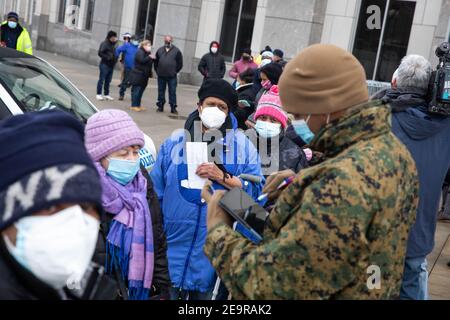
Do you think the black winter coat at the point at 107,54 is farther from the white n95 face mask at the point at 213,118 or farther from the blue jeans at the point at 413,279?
the blue jeans at the point at 413,279

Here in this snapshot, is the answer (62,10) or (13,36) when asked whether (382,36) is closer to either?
(13,36)

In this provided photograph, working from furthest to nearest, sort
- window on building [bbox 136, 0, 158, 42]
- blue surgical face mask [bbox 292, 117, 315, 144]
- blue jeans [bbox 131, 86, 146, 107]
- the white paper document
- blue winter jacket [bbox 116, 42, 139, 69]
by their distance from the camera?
1. window on building [bbox 136, 0, 158, 42]
2. blue winter jacket [bbox 116, 42, 139, 69]
3. blue jeans [bbox 131, 86, 146, 107]
4. the white paper document
5. blue surgical face mask [bbox 292, 117, 315, 144]

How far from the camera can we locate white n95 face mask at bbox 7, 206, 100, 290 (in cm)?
176

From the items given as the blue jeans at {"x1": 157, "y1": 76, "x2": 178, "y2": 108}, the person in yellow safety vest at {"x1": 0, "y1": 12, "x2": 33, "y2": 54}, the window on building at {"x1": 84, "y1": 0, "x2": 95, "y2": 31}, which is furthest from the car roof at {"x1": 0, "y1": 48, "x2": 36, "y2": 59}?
the window on building at {"x1": 84, "y1": 0, "x2": 95, "y2": 31}

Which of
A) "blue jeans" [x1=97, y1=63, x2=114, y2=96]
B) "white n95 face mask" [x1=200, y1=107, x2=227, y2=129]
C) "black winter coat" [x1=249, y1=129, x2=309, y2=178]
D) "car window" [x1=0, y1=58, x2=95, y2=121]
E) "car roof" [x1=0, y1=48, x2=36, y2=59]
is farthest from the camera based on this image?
"blue jeans" [x1=97, y1=63, x2=114, y2=96]

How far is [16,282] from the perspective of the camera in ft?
5.74

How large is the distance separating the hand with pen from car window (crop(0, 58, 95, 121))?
339 cm

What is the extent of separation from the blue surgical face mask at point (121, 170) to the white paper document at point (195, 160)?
0.50 m

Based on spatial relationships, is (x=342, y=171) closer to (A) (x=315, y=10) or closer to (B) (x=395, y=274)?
(B) (x=395, y=274)

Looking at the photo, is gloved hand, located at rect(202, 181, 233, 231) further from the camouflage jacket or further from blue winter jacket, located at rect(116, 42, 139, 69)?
blue winter jacket, located at rect(116, 42, 139, 69)

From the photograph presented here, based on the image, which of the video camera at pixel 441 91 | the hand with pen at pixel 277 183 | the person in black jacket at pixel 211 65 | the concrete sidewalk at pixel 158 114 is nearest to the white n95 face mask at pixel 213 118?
the video camera at pixel 441 91

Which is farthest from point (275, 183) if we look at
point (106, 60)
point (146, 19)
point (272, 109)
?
point (146, 19)

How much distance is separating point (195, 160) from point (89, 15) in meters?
23.0

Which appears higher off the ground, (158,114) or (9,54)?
(9,54)
